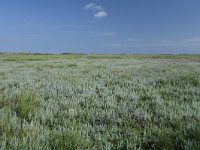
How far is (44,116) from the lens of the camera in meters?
5.84

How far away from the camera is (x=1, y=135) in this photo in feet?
15.1

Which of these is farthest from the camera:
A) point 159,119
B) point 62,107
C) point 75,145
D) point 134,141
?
point 62,107

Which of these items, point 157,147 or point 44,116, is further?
point 44,116

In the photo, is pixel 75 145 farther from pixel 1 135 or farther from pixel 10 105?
pixel 10 105

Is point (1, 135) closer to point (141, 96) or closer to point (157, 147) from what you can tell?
point (157, 147)

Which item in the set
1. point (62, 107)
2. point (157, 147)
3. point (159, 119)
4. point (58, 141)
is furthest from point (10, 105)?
point (157, 147)

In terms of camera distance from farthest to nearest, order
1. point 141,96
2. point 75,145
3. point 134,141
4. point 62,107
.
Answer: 1. point 141,96
2. point 62,107
3. point 134,141
4. point 75,145

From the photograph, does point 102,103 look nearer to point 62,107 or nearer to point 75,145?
point 62,107

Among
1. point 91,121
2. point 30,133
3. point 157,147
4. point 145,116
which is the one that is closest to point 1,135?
point 30,133

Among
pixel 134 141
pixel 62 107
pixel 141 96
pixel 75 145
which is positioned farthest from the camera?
pixel 141 96

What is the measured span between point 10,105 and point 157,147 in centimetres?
408

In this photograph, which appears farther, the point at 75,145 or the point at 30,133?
the point at 30,133

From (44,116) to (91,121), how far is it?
952 millimetres

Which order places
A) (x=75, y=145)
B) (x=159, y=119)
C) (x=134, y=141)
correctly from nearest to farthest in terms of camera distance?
(x=75, y=145)
(x=134, y=141)
(x=159, y=119)
